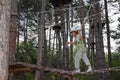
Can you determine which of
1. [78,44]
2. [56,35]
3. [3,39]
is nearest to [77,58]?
[78,44]

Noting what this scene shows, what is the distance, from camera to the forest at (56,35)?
5558mm

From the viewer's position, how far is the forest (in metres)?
5.56

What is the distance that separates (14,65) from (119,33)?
12286mm

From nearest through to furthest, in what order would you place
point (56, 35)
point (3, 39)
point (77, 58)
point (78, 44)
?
1. point (3, 39)
2. point (78, 44)
3. point (77, 58)
4. point (56, 35)

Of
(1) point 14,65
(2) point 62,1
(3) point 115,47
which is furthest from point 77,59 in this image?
(3) point 115,47

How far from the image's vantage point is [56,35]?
15609 millimetres

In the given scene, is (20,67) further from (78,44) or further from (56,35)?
(56,35)

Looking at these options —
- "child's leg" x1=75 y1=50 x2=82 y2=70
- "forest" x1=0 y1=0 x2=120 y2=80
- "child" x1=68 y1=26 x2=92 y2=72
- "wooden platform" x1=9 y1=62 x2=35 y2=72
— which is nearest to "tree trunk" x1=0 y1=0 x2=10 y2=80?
"forest" x1=0 y1=0 x2=120 y2=80

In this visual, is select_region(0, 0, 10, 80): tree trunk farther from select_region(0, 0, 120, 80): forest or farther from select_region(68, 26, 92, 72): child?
select_region(68, 26, 92, 72): child

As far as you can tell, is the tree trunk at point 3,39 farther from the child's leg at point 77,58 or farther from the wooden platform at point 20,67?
the child's leg at point 77,58

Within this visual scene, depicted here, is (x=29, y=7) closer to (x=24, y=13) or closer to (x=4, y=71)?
(x=24, y=13)

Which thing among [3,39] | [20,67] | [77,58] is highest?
[3,39]

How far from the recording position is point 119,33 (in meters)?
16.9

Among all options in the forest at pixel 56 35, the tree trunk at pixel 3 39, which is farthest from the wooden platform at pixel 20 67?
the tree trunk at pixel 3 39
